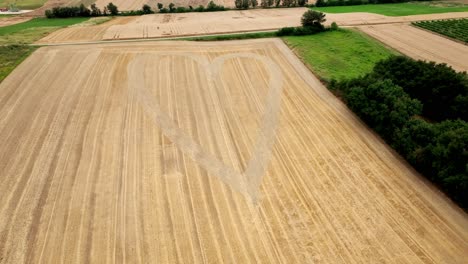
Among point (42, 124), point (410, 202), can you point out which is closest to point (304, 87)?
point (410, 202)

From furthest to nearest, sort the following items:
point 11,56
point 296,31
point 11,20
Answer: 1. point 11,20
2. point 296,31
3. point 11,56

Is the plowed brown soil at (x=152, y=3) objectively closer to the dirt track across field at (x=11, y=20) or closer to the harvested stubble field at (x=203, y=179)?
the dirt track across field at (x=11, y=20)

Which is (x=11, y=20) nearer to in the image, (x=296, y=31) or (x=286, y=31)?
(x=286, y=31)

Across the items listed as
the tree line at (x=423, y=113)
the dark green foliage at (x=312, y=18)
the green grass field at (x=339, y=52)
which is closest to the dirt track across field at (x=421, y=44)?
the green grass field at (x=339, y=52)

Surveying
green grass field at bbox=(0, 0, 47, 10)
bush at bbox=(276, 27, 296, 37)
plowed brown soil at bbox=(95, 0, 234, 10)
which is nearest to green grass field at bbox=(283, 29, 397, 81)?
bush at bbox=(276, 27, 296, 37)

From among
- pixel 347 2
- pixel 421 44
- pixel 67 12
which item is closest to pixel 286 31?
pixel 421 44
